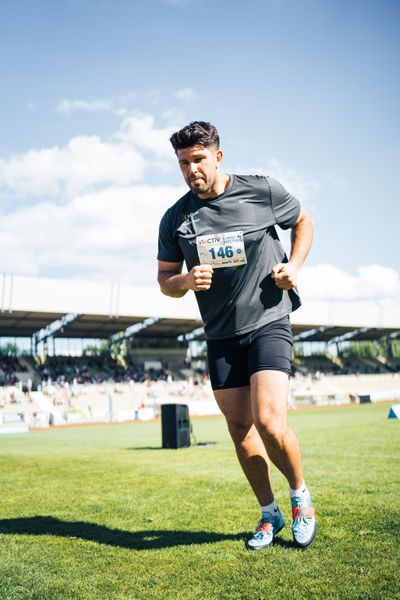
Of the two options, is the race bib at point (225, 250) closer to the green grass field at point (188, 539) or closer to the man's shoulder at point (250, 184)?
the man's shoulder at point (250, 184)

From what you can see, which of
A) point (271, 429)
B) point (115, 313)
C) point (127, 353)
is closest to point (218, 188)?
point (271, 429)

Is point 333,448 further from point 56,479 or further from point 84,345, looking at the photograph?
point 84,345

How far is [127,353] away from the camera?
190 feet

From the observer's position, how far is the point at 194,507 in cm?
511

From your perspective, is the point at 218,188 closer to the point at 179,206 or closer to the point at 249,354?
the point at 179,206

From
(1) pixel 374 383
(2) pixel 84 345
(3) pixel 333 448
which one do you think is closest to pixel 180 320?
(2) pixel 84 345

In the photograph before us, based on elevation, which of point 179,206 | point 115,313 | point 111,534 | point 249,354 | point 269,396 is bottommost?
point 111,534

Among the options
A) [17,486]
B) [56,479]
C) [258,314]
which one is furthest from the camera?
[56,479]

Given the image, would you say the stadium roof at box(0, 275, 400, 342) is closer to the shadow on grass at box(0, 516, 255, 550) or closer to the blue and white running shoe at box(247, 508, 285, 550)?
the shadow on grass at box(0, 516, 255, 550)

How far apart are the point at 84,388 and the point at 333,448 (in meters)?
36.5

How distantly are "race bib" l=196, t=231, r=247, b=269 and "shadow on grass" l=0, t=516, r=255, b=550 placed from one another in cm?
182

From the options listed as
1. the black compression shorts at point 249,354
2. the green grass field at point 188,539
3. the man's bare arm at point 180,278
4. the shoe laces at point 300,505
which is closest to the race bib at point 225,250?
the man's bare arm at point 180,278

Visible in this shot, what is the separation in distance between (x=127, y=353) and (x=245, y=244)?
54.8 m

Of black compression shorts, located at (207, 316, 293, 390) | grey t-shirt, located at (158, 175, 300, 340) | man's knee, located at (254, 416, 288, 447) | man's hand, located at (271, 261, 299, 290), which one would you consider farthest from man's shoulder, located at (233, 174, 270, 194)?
man's knee, located at (254, 416, 288, 447)
